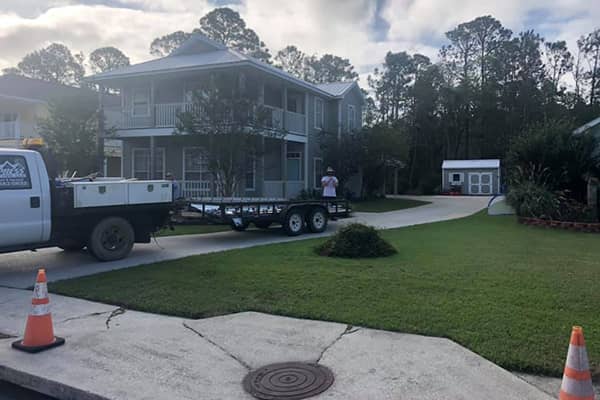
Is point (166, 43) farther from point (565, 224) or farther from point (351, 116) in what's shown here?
point (565, 224)

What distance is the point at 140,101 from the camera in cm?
2308

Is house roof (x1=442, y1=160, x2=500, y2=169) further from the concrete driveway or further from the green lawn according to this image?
the green lawn

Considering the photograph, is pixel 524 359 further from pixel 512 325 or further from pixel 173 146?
pixel 173 146

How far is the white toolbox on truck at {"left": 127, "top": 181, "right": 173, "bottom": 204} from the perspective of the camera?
9.51 metres

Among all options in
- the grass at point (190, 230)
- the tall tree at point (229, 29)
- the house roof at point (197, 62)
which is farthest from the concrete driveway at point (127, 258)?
the tall tree at point (229, 29)

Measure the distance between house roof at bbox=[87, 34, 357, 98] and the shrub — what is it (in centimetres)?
1152

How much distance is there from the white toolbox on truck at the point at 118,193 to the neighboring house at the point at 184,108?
7.93m

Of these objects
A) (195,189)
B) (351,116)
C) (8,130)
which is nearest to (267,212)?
→ (195,189)

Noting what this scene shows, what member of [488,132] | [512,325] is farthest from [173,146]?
[488,132]

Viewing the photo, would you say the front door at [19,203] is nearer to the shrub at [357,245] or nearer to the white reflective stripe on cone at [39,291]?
the white reflective stripe on cone at [39,291]

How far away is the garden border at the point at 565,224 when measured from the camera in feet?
47.6

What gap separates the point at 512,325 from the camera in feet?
16.8

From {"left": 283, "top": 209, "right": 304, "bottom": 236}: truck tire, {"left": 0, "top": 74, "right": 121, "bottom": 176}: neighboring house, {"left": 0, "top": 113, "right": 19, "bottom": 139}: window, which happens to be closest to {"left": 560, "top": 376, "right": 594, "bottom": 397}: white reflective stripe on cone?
{"left": 283, "top": 209, "right": 304, "bottom": 236}: truck tire

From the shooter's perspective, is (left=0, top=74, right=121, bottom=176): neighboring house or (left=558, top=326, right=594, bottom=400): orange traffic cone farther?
(left=0, top=74, right=121, bottom=176): neighboring house
